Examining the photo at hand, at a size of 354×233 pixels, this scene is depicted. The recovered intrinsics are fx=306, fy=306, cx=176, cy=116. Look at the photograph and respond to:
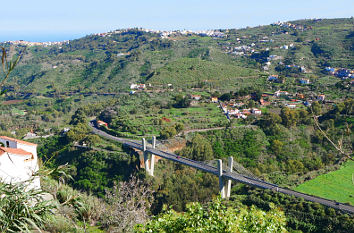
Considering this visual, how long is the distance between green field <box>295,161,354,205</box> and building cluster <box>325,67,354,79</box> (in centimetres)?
2945

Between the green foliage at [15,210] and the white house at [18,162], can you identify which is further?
the white house at [18,162]

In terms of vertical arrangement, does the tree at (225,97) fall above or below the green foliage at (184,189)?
above

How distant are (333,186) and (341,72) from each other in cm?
3568

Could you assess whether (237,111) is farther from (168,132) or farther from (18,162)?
(18,162)

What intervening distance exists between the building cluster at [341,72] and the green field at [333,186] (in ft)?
96.6

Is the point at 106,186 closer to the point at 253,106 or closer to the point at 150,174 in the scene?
the point at 150,174

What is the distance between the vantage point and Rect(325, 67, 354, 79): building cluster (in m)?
48.0

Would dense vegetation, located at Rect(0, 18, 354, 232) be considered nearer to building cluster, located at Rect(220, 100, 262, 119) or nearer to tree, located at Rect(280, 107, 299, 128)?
tree, located at Rect(280, 107, 299, 128)

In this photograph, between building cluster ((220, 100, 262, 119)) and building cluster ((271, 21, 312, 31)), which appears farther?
building cluster ((271, 21, 312, 31))

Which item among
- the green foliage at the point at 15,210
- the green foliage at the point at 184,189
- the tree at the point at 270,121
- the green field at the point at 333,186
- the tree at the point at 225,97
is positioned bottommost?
the green foliage at the point at 184,189

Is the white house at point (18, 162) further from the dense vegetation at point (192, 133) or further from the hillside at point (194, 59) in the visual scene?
the hillside at point (194, 59)

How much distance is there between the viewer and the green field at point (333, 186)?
771 inches

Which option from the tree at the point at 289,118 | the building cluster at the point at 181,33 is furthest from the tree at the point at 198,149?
the building cluster at the point at 181,33

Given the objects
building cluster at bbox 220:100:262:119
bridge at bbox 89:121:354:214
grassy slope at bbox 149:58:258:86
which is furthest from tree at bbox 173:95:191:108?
grassy slope at bbox 149:58:258:86
